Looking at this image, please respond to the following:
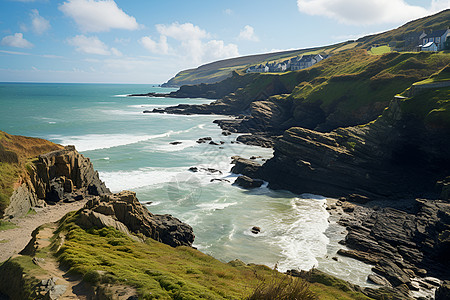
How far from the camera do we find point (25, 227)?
77.5 feet

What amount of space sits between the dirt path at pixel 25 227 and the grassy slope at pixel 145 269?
3.57 metres

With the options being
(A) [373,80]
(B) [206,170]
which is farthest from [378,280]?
(A) [373,80]

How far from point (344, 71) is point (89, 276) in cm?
9468

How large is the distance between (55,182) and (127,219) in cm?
1453

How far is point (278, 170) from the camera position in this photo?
1821 inches

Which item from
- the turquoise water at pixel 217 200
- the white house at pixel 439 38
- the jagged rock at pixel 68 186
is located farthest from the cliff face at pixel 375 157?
the white house at pixel 439 38

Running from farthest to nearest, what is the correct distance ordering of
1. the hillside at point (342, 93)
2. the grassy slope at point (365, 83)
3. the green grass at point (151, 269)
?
Result: the hillside at point (342, 93), the grassy slope at point (365, 83), the green grass at point (151, 269)

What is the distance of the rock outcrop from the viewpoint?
19625 mm

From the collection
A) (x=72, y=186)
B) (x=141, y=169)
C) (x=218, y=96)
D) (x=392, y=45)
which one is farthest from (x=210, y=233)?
(x=218, y=96)

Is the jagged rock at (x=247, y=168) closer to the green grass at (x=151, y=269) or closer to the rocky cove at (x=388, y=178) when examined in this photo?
the rocky cove at (x=388, y=178)

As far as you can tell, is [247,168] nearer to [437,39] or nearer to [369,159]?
[369,159]

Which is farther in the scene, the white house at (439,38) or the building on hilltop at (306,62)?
the building on hilltop at (306,62)

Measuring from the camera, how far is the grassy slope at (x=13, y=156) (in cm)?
2522


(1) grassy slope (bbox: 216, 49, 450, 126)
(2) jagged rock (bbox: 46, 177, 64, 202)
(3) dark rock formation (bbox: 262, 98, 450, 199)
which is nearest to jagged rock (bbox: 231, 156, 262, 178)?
(3) dark rock formation (bbox: 262, 98, 450, 199)
